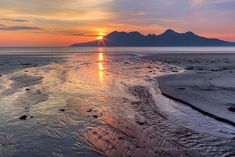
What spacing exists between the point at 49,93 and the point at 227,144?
1482 centimetres

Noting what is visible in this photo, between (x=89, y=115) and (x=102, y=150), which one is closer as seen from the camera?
(x=102, y=150)

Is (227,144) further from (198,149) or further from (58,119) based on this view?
(58,119)

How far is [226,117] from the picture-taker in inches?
562

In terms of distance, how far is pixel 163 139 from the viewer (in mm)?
11523

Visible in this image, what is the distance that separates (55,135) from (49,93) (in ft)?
33.6

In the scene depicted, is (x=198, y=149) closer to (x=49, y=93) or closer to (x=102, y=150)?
(x=102, y=150)

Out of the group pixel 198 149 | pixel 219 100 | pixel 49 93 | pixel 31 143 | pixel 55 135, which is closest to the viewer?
pixel 198 149

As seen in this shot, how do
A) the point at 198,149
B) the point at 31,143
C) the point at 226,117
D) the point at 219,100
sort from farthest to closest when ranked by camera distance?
1. the point at 219,100
2. the point at 226,117
3. the point at 31,143
4. the point at 198,149

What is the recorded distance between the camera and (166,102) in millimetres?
18406

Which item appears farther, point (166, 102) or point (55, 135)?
point (166, 102)

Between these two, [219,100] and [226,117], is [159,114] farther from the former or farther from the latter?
[219,100]

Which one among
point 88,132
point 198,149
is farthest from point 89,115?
point 198,149

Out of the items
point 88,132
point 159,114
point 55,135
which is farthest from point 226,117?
point 55,135

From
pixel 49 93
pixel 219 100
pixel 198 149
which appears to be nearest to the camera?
pixel 198 149
